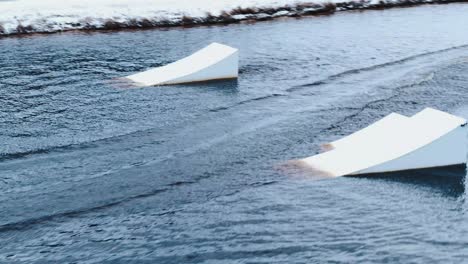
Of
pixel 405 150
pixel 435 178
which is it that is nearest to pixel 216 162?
pixel 405 150

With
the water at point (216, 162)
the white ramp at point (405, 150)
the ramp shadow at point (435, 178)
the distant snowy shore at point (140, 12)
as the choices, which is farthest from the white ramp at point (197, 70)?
the distant snowy shore at point (140, 12)

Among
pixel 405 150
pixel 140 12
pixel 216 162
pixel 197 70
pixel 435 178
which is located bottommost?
pixel 435 178

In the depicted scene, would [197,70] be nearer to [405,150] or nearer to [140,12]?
[405,150]

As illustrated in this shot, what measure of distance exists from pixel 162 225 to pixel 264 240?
2.06m

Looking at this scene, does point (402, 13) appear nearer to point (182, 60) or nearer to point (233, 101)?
point (182, 60)

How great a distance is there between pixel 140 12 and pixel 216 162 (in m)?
22.8

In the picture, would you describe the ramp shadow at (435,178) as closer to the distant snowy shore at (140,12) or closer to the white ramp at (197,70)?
the white ramp at (197,70)

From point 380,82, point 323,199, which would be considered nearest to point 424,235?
point 323,199

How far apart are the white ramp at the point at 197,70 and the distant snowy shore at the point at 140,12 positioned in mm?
11584

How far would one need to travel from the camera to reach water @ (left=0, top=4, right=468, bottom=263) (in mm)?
13531

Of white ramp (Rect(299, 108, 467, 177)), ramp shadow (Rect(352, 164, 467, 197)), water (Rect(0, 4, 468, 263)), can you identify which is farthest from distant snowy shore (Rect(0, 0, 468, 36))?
ramp shadow (Rect(352, 164, 467, 197))

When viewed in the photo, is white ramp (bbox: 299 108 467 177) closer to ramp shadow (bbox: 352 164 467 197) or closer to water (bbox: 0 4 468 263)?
ramp shadow (bbox: 352 164 467 197)

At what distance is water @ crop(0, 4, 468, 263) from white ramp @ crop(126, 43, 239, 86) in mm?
620

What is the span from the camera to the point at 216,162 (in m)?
17.4
